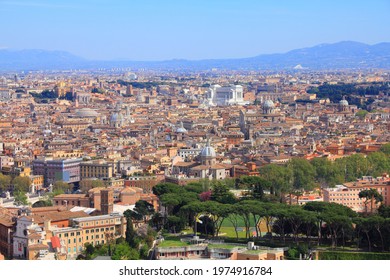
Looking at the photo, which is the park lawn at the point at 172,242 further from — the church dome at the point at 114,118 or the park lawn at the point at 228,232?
the church dome at the point at 114,118

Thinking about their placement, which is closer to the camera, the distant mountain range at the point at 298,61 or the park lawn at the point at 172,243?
the park lawn at the point at 172,243

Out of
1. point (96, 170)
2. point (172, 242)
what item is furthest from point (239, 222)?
point (96, 170)

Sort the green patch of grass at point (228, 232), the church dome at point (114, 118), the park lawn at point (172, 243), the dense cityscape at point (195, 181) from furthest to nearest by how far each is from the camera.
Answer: the church dome at point (114, 118) → the green patch of grass at point (228, 232) → the dense cityscape at point (195, 181) → the park lawn at point (172, 243)

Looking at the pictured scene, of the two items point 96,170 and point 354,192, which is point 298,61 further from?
point 354,192

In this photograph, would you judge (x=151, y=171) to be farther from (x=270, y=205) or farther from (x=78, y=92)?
(x=78, y=92)

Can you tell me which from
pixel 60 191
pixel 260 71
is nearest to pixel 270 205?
pixel 60 191

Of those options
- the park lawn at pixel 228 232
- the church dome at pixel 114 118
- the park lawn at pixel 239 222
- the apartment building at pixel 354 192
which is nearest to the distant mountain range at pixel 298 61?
the church dome at pixel 114 118
